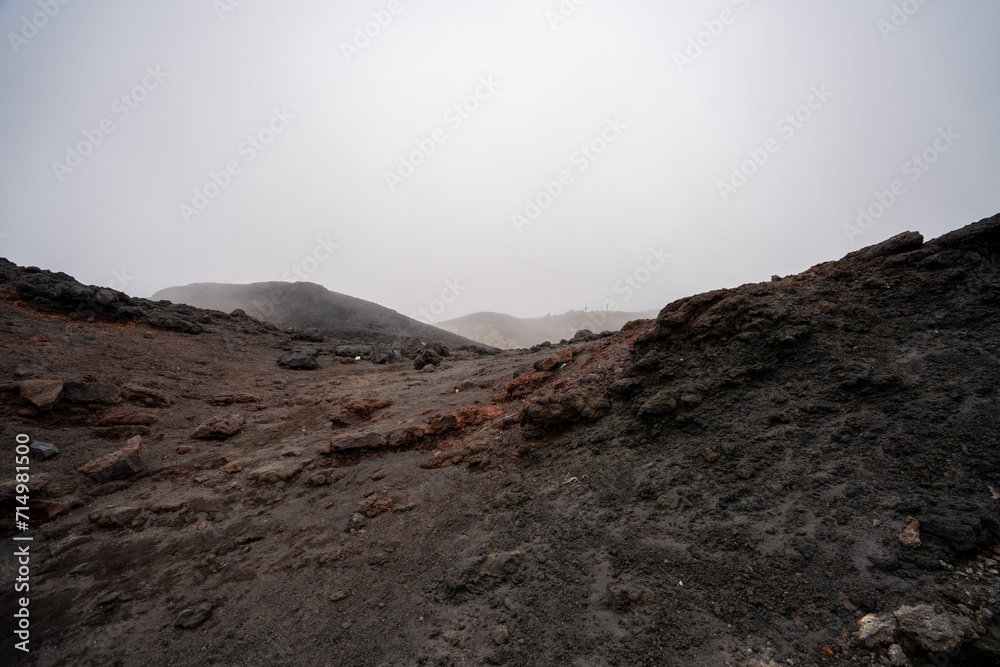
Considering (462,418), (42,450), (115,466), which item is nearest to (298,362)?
Answer: (42,450)

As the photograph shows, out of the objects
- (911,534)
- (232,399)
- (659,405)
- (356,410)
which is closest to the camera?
(911,534)

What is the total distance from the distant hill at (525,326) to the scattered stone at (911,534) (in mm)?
58864

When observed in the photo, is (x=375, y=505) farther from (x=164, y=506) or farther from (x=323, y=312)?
(x=323, y=312)

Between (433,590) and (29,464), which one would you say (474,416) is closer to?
(433,590)

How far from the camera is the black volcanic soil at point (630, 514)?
2.36 metres

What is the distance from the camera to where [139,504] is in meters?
4.93

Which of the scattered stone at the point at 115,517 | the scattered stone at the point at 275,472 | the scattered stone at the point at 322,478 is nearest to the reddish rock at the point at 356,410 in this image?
→ the scattered stone at the point at 275,472

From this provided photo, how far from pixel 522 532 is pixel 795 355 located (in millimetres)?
3526

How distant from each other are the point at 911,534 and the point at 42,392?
1109cm

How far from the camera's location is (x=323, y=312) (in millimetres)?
29109

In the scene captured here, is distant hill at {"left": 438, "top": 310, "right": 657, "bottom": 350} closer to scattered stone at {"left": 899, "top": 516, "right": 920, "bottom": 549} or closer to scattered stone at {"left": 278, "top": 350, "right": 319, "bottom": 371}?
scattered stone at {"left": 278, "top": 350, "right": 319, "bottom": 371}

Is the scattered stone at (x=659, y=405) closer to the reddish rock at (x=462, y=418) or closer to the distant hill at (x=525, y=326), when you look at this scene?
the reddish rock at (x=462, y=418)

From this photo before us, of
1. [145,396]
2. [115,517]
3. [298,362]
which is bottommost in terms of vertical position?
[115,517]

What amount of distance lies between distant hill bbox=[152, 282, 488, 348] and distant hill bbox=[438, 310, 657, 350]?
3059 centimetres
